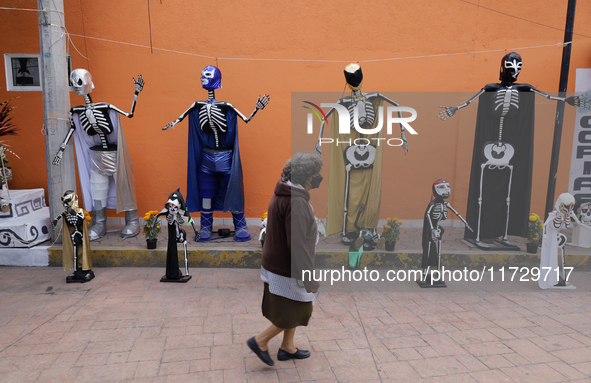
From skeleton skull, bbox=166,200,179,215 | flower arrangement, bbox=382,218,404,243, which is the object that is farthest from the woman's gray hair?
flower arrangement, bbox=382,218,404,243

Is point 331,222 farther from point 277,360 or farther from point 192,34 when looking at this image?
point 192,34

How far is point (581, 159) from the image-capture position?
518 cm

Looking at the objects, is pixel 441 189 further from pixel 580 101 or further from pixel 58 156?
pixel 58 156

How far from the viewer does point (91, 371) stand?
9.66 feet

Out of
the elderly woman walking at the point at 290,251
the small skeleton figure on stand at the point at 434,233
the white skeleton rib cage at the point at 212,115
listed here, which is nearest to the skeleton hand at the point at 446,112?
the small skeleton figure on stand at the point at 434,233

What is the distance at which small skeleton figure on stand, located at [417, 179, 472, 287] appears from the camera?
4523 millimetres

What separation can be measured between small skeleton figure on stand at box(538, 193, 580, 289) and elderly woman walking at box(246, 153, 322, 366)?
3.26 m

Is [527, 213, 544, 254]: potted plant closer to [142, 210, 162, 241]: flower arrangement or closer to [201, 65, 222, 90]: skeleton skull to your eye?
[201, 65, 222, 90]: skeleton skull

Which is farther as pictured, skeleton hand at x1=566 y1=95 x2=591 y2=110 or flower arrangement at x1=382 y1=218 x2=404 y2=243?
flower arrangement at x1=382 y1=218 x2=404 y2=243

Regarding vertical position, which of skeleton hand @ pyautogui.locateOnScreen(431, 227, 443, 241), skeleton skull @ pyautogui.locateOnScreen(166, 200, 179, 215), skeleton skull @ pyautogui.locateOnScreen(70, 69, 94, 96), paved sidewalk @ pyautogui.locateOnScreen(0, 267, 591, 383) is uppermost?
skeleton skull @ pyautogui.locateOnScreen(70, 69, 94, 96)

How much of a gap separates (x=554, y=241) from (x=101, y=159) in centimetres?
617

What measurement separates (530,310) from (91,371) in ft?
13.7

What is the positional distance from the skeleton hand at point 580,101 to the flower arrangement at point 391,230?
270 cm

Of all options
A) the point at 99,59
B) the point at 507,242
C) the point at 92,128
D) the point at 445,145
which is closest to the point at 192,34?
the point at 99,59
